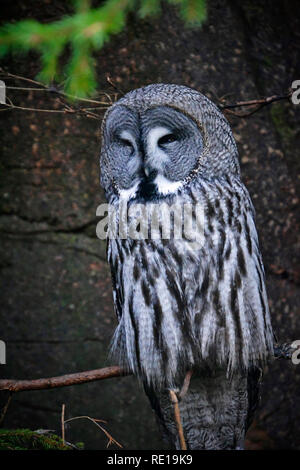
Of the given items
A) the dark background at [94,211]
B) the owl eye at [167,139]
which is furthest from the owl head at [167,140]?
the dark background at [94,211]

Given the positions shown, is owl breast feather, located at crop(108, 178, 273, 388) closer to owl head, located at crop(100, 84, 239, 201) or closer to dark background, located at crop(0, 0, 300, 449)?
owl head, located at crop(100, 84, 239, 201)

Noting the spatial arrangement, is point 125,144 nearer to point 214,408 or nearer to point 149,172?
point 149,172

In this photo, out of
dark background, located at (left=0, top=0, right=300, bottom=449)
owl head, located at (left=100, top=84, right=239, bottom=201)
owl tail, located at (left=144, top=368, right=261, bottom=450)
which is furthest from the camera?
dark background, located at (left=0, top=0, right=300, bottom=449)

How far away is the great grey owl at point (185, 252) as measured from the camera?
1.81 m

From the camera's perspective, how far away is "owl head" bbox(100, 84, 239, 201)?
178 centimetres

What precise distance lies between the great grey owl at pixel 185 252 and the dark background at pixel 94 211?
90cm

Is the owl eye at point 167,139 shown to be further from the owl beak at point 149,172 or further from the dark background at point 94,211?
the dark background at point 94,211

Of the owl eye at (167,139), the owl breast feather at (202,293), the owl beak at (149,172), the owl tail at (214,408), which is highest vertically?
the owl eye at (167,139)

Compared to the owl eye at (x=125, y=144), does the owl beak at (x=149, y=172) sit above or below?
below

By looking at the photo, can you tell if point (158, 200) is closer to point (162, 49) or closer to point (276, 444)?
point (162, 49)

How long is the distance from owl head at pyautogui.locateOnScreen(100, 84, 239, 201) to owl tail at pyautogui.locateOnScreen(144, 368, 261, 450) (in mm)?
797

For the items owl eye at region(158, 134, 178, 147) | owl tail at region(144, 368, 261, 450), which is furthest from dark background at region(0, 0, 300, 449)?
owl eye at region(158, 134, 178, 147)

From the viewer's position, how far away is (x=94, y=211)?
283cm

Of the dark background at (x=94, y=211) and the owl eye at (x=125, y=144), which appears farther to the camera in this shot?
the dark background at (x=94, y=211)
